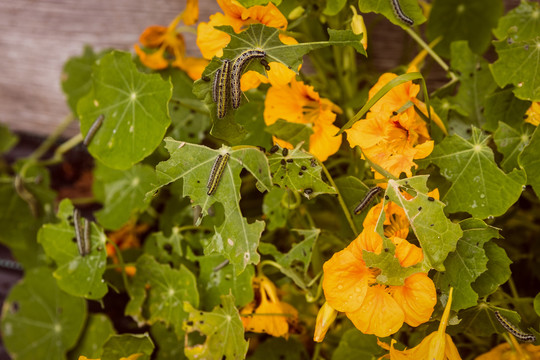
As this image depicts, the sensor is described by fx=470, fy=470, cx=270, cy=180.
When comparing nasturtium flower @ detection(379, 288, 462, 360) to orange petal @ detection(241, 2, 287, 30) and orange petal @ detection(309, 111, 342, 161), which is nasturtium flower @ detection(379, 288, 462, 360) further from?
orange petal @ detection(241, 2, 287, 30)

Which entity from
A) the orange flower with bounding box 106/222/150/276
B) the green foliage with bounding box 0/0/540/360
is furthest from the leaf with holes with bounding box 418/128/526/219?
the orange flower with bounding box 106/222/150/276

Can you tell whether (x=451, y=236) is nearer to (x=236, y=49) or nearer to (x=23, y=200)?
(x=236, y=49)

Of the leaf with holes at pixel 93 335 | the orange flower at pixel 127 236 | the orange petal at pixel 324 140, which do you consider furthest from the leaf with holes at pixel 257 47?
the leaf with holes at pixel 93 335

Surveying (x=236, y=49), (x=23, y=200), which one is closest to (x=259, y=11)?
(x=236, y=49)

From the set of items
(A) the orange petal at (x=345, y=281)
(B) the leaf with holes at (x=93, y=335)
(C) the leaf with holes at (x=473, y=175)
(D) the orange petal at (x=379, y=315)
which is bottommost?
(B) the leaf with holes at (x=93, y=335)

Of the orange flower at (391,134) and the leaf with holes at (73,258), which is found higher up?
the orange flower at (391,134)

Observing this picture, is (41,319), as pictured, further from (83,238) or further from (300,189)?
(300,189)

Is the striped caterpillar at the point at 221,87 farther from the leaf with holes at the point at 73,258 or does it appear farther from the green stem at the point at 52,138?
the green stem at the point at 52,138

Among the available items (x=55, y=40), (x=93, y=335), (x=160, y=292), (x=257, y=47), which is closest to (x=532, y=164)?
(x=257, y=47)
